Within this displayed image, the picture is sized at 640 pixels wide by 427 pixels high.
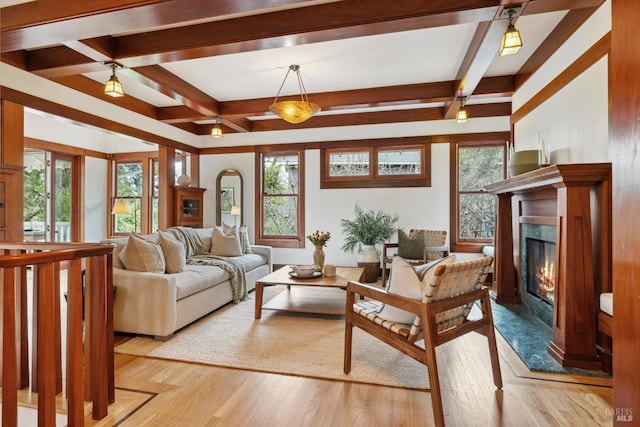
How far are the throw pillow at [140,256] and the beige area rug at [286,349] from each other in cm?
65

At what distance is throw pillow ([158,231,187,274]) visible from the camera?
3385mm

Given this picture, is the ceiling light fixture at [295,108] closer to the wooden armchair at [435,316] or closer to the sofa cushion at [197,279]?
the sofa cushion at [197,279]

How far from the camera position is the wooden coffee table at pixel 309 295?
3.39 meters

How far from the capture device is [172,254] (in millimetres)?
3408

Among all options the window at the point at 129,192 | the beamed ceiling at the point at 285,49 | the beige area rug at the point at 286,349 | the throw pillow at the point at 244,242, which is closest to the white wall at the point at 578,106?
the beamed ceiling at the point at 285,49

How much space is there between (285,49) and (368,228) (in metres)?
2.96

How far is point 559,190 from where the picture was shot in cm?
253

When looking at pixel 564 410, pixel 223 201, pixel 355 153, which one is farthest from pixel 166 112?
pixel 564 410

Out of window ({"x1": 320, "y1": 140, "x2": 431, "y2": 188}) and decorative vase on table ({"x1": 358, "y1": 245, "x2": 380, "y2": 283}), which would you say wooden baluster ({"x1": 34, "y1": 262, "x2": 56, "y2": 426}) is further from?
window ({"x1": 320, "y1": 140, "x2": 431, "y2": 188})

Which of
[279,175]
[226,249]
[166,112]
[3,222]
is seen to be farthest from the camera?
[279,175]

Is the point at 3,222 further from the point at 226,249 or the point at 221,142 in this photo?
the point at 221,142

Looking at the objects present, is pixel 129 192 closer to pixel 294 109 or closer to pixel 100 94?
pixel 100 94

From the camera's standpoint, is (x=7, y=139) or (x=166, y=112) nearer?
(x=7, y=139)

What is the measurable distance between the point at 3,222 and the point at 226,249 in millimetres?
2345
